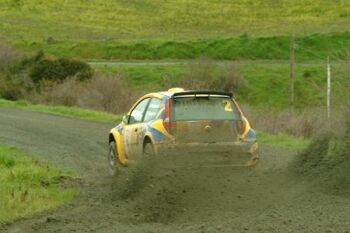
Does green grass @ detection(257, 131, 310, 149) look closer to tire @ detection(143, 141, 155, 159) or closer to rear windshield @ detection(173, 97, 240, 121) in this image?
rear windshield @ detection(173, 97, 240, 121)

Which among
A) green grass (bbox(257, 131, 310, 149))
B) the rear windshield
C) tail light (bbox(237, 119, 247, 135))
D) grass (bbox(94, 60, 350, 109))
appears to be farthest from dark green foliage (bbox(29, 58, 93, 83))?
tail light (bbox(237, 119, 247, 135))

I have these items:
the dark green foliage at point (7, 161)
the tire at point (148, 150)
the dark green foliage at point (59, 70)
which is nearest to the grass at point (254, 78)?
the dark green foliage at point (59, 70)

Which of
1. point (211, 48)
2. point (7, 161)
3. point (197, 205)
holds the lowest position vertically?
point (197, 205)

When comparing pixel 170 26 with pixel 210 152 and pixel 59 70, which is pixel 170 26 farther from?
pixel 210 152

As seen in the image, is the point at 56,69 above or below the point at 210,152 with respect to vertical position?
above

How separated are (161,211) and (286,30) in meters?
54.9

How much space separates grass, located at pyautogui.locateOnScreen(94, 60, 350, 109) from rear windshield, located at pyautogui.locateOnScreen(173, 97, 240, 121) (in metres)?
27.9

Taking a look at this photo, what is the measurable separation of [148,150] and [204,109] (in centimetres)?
114

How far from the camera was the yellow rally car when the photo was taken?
13.0 meters

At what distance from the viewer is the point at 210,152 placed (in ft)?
42.3

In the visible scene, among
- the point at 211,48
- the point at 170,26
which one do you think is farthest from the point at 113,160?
the point at 170,26

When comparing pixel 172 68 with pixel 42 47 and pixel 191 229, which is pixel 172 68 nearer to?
pixel 42 47

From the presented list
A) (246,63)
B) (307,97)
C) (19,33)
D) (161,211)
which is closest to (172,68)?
(246,63)

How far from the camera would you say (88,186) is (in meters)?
14.2
